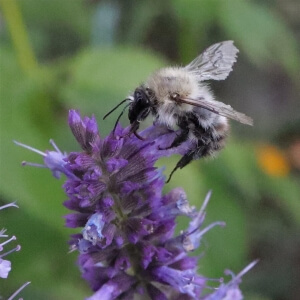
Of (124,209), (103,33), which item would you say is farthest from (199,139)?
(103,33)

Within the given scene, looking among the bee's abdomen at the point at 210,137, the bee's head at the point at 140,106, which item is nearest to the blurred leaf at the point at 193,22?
the bee's abdomen at the point at 210,137

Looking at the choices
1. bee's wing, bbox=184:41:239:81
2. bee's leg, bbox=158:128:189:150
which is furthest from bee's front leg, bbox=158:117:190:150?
bee's wing, bbox=184:41:239:81

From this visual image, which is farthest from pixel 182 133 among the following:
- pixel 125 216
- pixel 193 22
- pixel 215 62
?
pixel 193 22

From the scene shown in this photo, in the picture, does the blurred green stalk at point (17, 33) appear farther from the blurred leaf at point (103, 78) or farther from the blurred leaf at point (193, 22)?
the blurred leaf at point (193, 22)

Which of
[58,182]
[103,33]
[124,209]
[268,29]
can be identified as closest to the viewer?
[124,209]

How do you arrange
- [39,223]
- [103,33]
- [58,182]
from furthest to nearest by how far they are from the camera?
[103,33], [39,223], [58,182]

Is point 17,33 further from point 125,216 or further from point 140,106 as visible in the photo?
point 125,216

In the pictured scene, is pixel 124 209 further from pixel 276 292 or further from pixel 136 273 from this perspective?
pixel 276 292
